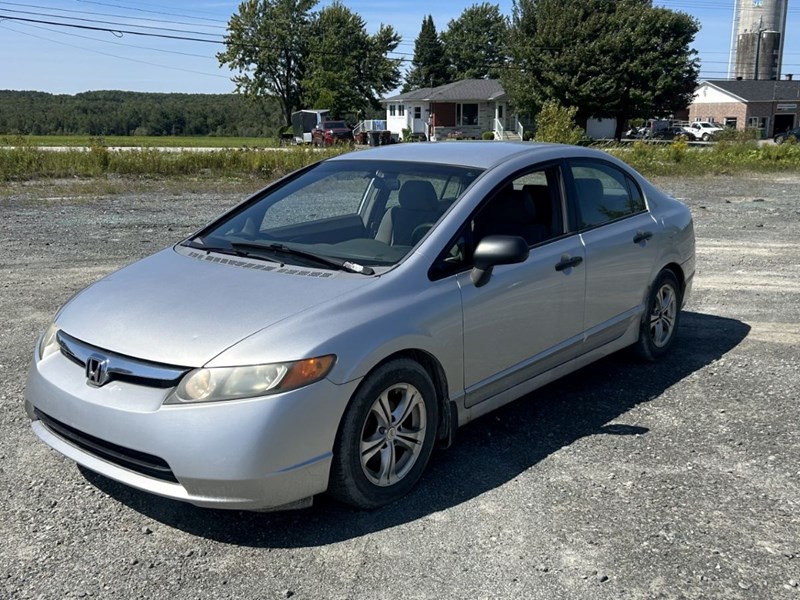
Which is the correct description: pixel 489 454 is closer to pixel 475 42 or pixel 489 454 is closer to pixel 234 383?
pixel 234 383

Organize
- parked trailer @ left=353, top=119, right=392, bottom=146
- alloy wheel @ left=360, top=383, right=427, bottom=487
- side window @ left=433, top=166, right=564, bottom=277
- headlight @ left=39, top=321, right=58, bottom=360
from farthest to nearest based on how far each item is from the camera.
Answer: parked trailer @ left=353, top=119, right=392, bottom=146
side window @ left=433, top=166, right=564, bottom=277
headlight @ left=39, top=321, right=58, bottom=360
alloy wheel @ left=360, top=383, right=427, bottom=487

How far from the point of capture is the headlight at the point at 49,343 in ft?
12.3

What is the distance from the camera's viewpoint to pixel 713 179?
2247 cm

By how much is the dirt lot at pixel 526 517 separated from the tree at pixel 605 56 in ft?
157

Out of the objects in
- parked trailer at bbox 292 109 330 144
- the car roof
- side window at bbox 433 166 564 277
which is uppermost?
parked trailer at bbox 292 109 330 144

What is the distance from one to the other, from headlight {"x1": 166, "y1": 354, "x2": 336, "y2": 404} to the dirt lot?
70 centimetres

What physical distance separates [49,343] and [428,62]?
9072 centimetres

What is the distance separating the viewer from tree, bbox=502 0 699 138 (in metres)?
50.4

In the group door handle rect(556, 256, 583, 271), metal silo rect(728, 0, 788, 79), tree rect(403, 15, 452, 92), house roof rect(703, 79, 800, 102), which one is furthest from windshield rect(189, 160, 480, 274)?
metal silo rect(728, 0, 788, 79)

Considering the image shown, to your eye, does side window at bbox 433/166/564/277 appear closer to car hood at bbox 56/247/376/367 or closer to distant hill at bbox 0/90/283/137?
car hood at bbox 56/247/376/367

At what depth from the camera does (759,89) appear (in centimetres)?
7781

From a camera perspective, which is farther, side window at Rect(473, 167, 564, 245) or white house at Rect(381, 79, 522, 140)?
white house at Rect(381, 79, 522, 140)

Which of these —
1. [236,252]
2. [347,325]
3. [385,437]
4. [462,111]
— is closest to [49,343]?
[236,252]

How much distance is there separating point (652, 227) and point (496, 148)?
140 centimetres
